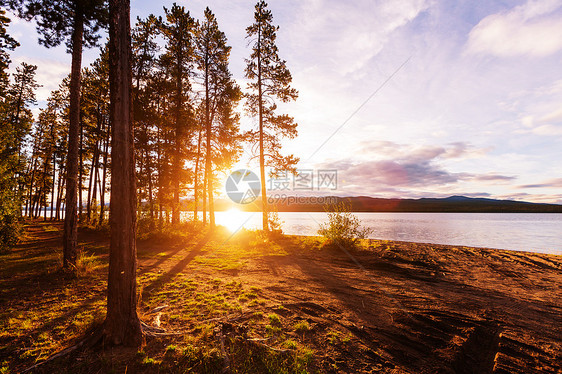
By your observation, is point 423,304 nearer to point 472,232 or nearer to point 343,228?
point 343,228

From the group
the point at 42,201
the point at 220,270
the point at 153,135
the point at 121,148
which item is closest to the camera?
the point at 121,148

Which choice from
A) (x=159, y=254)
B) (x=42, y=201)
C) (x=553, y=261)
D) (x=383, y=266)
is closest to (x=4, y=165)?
(x=159, y=254)

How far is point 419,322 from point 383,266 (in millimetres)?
5568

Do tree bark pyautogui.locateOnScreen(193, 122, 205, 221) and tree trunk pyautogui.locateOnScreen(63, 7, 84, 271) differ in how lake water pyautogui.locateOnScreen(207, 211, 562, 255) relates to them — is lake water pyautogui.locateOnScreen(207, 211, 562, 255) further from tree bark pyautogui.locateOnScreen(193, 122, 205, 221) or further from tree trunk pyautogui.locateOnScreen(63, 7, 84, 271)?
tree trunk pyautogui.locateOnScreen(63, 7, 84, 271)

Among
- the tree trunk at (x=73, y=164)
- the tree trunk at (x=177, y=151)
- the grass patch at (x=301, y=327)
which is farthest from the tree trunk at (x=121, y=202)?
the tree trunk at (x=177, y=151)

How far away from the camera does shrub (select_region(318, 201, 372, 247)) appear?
45.3ft

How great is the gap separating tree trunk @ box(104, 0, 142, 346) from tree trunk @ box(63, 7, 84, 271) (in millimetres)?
5741

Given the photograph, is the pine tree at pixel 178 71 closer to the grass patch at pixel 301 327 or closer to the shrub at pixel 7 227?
the shrub at pixel 7 227

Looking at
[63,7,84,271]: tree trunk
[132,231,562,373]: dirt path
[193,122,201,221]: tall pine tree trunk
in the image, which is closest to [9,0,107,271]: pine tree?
[63,7,84,271]: tree trunk

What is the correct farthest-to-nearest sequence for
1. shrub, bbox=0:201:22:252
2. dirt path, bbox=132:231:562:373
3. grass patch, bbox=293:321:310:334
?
shrub, bbox=0:201:22:252
grass patch, bbox=293:321:310:334
dirt path, bbox=132:231:562:373

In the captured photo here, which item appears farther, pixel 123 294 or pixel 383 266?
pixel 383 266

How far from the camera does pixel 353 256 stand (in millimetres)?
12289

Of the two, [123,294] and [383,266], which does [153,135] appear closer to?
[123,294]

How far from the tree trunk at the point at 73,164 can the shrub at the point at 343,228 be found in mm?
12947
